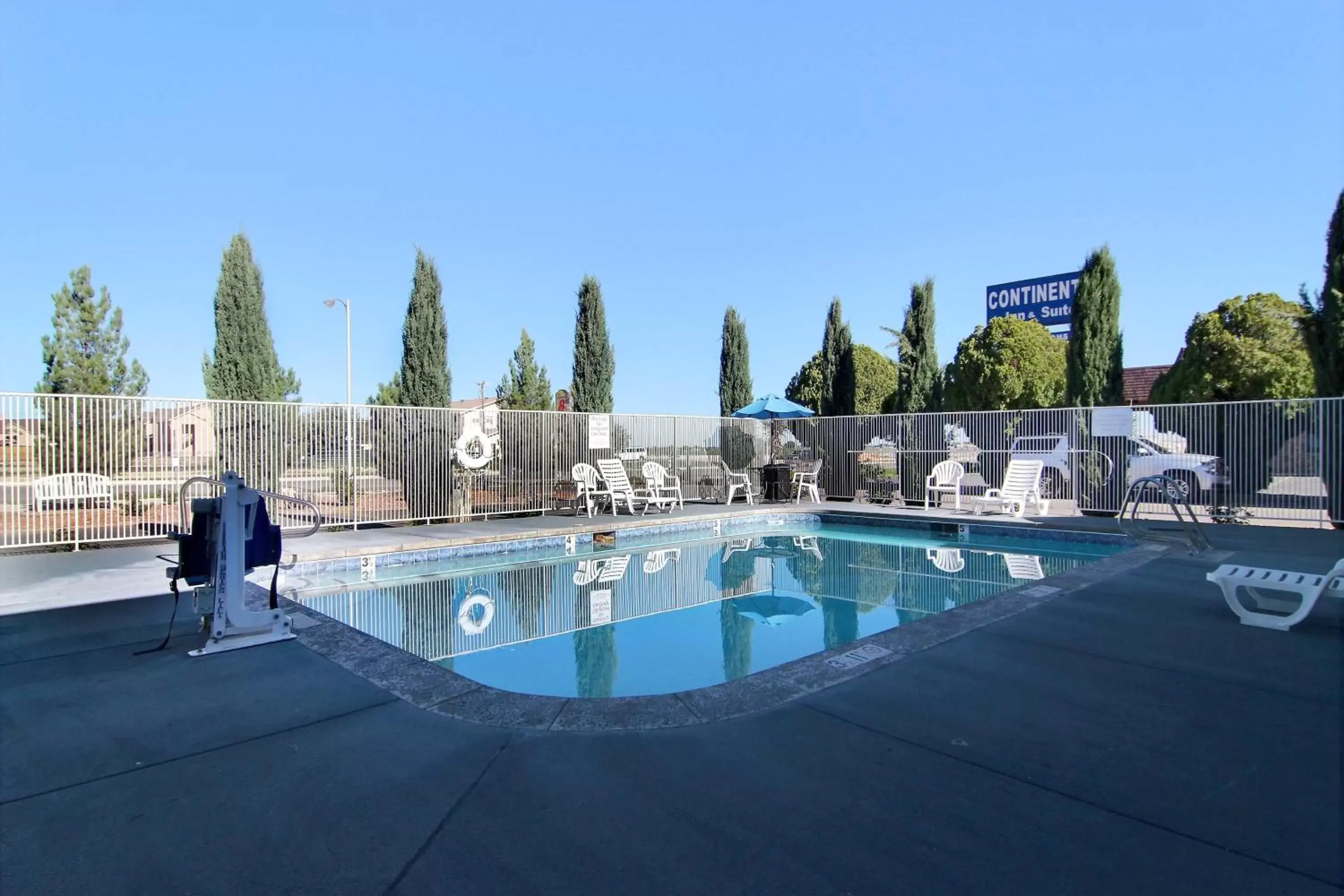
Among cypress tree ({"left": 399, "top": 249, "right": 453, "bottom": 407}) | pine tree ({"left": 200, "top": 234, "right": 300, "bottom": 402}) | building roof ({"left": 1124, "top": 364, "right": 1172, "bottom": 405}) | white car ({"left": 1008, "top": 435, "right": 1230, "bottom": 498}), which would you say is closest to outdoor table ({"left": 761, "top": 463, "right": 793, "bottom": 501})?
white car ({"left": 1008, "top": 435, "right": 1230, "bottom": 498})

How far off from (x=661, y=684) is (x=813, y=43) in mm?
11144

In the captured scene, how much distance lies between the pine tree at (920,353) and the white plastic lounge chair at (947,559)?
6272 millimetres

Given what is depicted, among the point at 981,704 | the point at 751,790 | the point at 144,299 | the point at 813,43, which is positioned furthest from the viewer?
the point at 144,299

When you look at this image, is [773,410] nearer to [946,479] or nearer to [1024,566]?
[946,479]

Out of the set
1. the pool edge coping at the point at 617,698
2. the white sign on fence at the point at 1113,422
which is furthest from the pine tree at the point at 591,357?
the pool edge coping at the point at 617,698

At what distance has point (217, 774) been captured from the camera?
2250 mm

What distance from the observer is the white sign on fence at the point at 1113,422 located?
1114 cm

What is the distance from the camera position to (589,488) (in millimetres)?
11773

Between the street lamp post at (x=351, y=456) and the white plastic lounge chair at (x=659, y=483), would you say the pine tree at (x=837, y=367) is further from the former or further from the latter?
the street lamp post at (x=351, y=456)

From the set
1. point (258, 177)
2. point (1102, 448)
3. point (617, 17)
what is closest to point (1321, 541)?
point (1102, 448)

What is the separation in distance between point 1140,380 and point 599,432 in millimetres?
23848

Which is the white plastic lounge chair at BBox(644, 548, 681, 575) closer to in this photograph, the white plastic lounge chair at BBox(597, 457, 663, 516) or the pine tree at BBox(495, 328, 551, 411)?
the white plastic lounge chair at BBox(597, 457, 663, 516)

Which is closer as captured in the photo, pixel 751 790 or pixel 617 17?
pixel 751 790

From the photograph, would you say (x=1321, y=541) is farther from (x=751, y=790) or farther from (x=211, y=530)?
(x=211, y=530)
